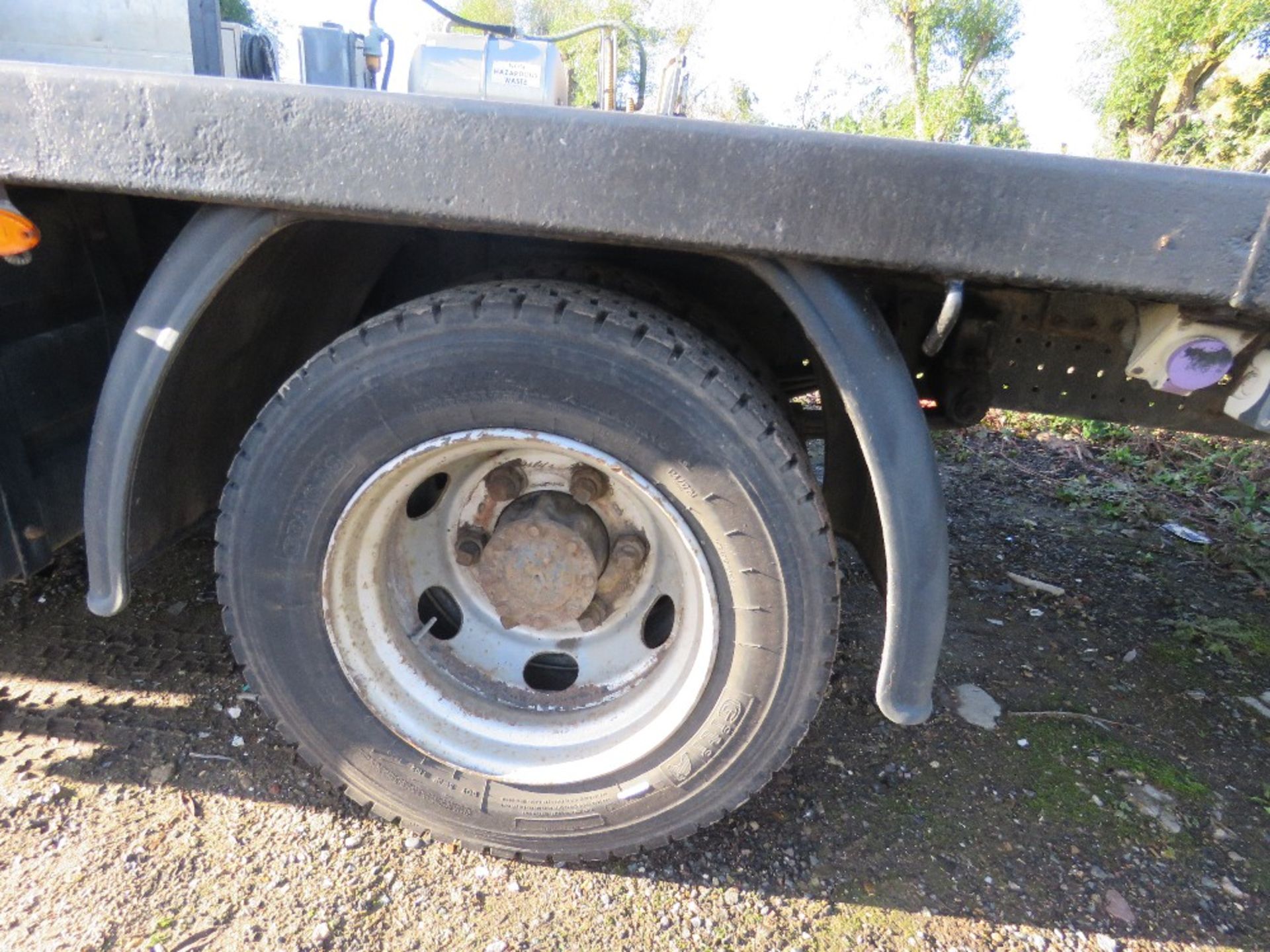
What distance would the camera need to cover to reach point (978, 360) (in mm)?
2076

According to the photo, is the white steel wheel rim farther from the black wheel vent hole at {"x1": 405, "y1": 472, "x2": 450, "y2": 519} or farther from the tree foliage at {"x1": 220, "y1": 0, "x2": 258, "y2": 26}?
the tree foliage at {"x1": 220, "y1": 0, "x2": 258, "y2": 26}

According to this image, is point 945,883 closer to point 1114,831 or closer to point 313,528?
point 1114,831

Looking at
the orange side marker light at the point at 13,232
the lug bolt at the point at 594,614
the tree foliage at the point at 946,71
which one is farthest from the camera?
the tree foliage at the point at 946,71

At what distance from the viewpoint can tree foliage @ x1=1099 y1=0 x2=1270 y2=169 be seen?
14.7 m

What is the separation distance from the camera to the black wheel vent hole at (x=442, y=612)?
198cm

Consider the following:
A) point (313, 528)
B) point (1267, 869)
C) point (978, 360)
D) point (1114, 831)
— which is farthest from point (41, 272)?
point (1267, 869)

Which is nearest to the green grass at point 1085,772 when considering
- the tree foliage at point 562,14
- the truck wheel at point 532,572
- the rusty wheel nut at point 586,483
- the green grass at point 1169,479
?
the truck wheel at point 532,572

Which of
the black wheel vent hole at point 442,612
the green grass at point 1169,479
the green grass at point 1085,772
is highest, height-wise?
the black wheel vent hole at point 442,612

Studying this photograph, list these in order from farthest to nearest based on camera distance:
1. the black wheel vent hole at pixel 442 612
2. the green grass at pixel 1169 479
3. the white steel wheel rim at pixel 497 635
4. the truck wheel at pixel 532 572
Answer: the green grass at pixel 1169 479, the black wheel vent hole at pixel 442 612, the white steel wheel rim at pixel 497 635, the truck wheel at pixel 532 572

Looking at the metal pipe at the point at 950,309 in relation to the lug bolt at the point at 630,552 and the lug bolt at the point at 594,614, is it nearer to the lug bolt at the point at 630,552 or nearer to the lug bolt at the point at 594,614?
the lug bolt at the point at 630,552

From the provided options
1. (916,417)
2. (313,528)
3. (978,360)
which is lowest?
(313,528)

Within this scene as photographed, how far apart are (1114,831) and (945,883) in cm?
53

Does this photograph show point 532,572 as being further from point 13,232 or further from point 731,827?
point 13,232

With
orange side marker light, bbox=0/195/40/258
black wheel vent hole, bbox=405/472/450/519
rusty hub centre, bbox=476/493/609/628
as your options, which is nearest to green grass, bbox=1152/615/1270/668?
rusty hub centre, bbox=476/493/609/628
